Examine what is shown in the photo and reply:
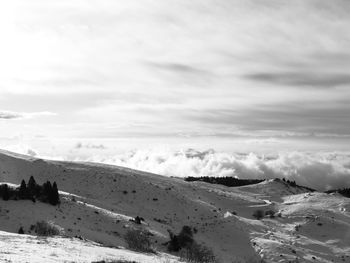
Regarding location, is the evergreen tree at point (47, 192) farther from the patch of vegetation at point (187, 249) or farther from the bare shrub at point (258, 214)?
the bare shrub at point (258, 214)

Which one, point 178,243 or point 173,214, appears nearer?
point 178,243

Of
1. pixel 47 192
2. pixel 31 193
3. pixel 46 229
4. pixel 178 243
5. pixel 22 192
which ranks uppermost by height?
pixel 47 192

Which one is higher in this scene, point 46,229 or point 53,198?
point 53,198

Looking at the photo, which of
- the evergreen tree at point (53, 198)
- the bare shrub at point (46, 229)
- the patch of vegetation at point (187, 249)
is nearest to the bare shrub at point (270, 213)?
the patch of vegetation at point (187, 249)

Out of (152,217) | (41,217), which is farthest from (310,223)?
(41,217)

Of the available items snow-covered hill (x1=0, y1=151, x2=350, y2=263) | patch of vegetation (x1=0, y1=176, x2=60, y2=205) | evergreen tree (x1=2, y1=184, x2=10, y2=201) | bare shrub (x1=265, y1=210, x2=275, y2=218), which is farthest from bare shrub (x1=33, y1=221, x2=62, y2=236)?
bare shrub (x1=265, y1=210, x2=275, y2=218)

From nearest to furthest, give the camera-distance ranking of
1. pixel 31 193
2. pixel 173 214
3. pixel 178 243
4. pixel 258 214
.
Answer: pixel 178 243 < pixel 31 193 < pixel 173 214 < pixel 258 214

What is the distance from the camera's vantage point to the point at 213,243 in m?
80.2

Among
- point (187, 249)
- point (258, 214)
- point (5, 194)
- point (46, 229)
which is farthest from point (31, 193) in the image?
point (258, 214)

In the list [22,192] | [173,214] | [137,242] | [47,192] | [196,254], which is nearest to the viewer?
[137,242]

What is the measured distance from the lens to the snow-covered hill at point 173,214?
66.4 meters

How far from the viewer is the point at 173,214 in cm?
9688

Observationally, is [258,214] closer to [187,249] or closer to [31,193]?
[187,249]

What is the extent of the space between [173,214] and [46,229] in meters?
45.5
